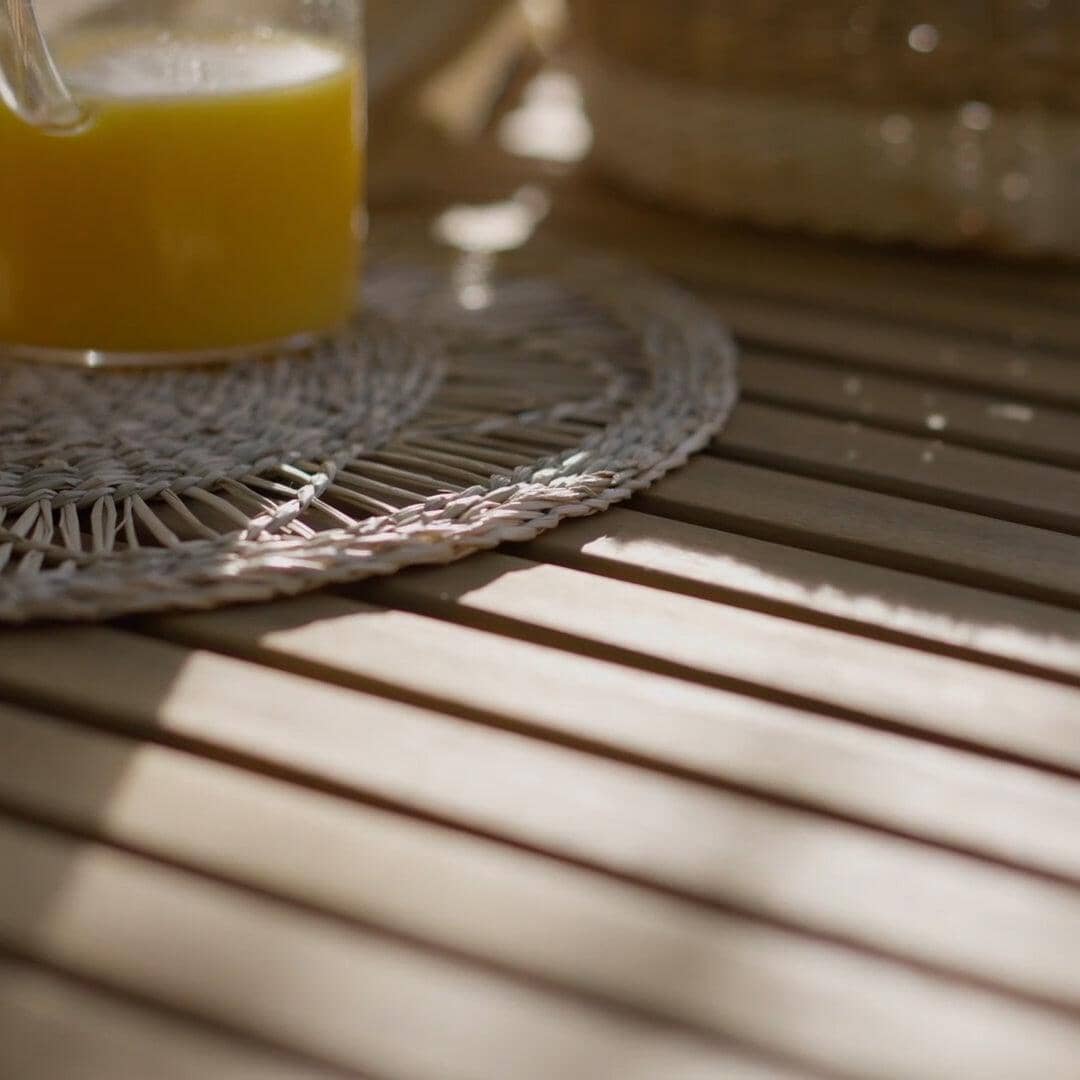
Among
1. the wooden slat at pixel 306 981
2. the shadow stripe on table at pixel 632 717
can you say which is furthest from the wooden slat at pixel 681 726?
the wooden slat at pixel 306 981

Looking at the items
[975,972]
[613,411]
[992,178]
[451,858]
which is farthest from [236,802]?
[992,178]

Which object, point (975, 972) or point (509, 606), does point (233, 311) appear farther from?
point (975, 972)

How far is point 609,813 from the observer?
0.44m

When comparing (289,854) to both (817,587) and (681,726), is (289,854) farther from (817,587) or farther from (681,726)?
(817,587)

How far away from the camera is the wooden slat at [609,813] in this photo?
401mm

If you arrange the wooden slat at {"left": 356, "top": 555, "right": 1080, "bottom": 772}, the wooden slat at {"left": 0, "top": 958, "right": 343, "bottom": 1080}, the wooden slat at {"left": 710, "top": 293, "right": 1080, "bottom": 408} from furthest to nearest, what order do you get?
the wooden slat at {"left": 710, "top": 293, "right": 1080, "bottom": 408} → the wooden slat at {"left": 356, "top": 555, "right": 1080, "bottom": 772} → the wooden slat at {"left": 0, "top": 958, "right": 343, "bottom": 1080}

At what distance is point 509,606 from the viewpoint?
55cm

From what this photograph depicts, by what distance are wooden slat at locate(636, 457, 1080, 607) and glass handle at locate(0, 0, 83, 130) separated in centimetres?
30

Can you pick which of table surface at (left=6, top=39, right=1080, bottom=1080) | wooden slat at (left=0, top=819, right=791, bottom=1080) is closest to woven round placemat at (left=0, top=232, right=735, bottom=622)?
table surface at (left=6, top=39, right=1080, bottom=1080)

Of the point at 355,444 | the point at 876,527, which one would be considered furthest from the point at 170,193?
the point at 876,527

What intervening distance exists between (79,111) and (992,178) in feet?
1.65

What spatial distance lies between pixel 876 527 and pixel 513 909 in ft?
0.91

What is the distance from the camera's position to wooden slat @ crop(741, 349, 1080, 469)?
717mm

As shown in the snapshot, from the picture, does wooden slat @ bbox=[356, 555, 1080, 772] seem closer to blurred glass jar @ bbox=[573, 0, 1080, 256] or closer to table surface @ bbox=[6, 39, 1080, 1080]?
table surface @ bbox=[6, 39, 1080, 1080]
